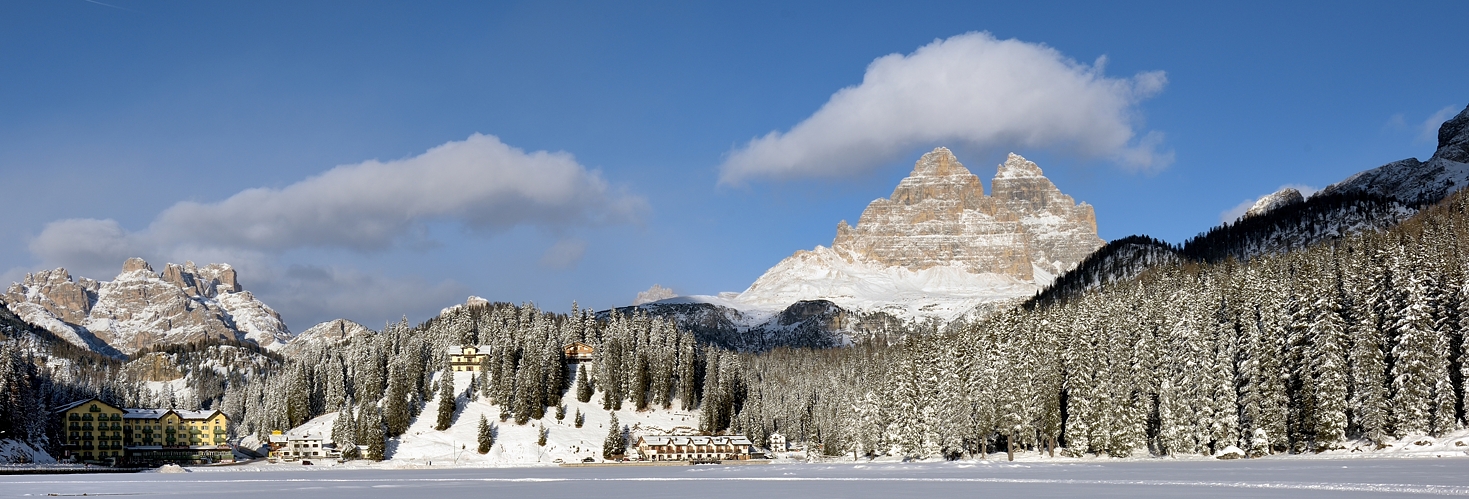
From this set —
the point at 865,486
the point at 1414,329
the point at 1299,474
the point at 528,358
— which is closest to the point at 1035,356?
the point at 1414,329

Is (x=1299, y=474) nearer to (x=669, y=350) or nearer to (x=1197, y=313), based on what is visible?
(x=1197, y=313)

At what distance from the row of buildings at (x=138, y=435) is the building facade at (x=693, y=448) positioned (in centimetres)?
6546

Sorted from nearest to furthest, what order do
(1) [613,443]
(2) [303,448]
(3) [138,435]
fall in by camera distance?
(1) [613,443] < (2) [303,448] < (3) [138,435]

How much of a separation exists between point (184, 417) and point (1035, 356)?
485 feet

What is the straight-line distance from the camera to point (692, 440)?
534 feet

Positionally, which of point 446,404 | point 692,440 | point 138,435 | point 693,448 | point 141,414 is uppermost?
point 446,404

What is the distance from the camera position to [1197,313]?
343 ft

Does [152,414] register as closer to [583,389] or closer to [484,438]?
[484,438]

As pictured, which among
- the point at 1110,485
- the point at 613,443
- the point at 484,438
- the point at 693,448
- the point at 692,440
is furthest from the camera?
the point at 692,440

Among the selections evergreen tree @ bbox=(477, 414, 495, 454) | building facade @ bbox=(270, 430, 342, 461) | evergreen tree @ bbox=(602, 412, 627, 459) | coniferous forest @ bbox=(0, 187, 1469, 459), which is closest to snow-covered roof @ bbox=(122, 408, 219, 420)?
building facade @ bbox=(270, 430, 342, 461)

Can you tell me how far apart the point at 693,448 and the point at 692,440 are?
4.34 feet

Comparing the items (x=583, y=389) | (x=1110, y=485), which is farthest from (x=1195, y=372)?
(x=583, y=389)

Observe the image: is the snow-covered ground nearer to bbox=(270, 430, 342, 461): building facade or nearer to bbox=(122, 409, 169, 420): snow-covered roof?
bbox=(270, 430, 342, 461): building facade

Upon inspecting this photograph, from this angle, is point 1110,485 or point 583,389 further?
point 583,389
